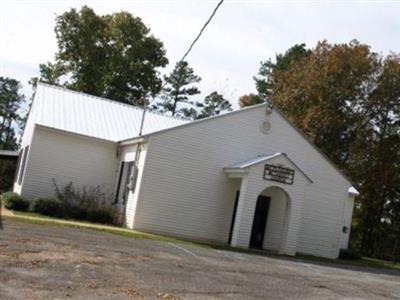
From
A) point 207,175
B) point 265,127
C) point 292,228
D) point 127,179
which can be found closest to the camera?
point 292,228

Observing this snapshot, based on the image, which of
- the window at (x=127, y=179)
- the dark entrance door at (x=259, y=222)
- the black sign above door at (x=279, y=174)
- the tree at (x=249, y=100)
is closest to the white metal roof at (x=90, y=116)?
the window at (x=127, y=179)

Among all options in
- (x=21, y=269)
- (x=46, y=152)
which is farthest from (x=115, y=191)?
(x=21, y=269)

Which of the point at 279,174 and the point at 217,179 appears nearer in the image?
the point at 279,174

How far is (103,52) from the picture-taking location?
5144cm

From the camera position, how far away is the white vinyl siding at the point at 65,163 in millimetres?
27281

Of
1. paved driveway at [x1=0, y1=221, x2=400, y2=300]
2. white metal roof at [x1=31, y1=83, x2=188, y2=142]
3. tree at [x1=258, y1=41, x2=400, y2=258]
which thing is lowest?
paved driveway at [x1=0, y1=221, x2=400, y2=300]

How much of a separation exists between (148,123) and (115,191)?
17.6 feet

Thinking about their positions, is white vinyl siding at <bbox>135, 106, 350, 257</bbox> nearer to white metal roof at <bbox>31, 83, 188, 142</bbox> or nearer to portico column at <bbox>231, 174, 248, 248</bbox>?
portico column at <bbox>231, 174, 248, 248</bbox>

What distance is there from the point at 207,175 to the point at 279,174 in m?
3.09

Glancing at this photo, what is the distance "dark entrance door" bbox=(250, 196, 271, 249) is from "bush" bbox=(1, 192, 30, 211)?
971 centimetres

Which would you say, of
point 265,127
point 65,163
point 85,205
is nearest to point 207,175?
point 265,127

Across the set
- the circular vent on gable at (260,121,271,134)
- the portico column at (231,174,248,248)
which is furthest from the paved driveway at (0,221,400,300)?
the circular vent on gable at (260,121,271,134)

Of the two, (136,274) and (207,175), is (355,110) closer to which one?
(207,175)

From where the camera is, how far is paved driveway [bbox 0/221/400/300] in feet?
32.1
